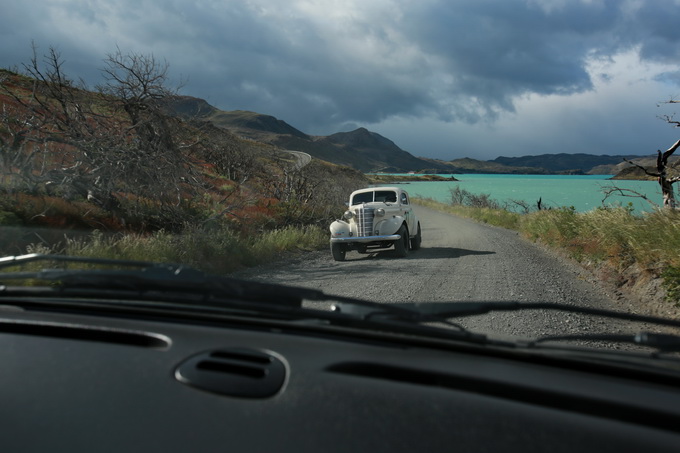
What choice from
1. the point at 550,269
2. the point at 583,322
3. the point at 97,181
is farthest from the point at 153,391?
the point at 97,181

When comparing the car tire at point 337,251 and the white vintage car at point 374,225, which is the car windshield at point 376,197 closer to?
the white vintage car at point 374,225

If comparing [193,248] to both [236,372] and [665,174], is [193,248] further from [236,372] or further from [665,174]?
[665,174]

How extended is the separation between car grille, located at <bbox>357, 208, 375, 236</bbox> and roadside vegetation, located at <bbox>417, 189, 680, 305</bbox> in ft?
16.9

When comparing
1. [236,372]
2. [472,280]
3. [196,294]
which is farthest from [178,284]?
[472,280]

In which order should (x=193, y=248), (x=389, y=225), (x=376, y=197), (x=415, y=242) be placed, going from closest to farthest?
(x=193, y=248) < (x=389, y=225) < (x=376, y=197) < (x=415, y=242)

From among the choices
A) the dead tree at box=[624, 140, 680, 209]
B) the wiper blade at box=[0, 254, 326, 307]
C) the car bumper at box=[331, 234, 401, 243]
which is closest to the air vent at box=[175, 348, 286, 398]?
the wiper blade at box=[0, 254, 326, 307]

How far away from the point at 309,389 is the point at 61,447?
2.44ft

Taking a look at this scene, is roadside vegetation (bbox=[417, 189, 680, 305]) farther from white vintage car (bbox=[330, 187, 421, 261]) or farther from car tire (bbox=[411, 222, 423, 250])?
white vintage car (bbox=[330, 187, 421, 261])

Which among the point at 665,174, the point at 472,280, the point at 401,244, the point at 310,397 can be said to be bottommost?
the point at 472,280

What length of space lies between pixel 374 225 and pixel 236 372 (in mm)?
12124

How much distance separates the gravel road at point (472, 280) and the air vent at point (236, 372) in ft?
14.7

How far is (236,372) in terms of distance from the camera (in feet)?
5.64

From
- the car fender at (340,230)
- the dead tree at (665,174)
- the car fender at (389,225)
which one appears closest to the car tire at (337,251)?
the car fender at (340,230)

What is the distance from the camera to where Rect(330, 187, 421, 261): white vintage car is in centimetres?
1329
